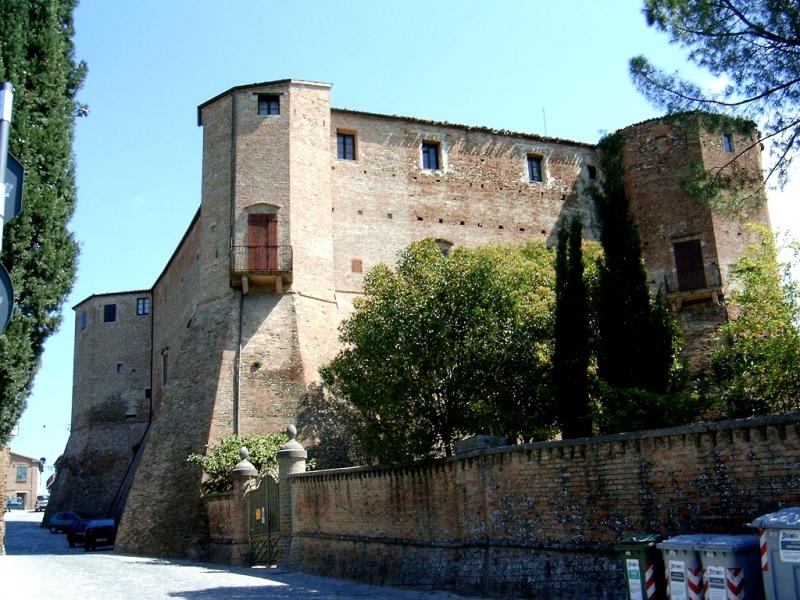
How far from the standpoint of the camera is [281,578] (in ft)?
55.4

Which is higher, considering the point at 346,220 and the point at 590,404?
the point at 346,220

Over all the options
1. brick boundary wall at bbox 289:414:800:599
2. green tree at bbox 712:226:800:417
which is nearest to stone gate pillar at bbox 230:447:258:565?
brick boundary wall at bbox 289:414:800:599

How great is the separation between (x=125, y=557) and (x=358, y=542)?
11300mm

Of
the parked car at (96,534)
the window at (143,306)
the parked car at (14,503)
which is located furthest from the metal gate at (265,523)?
the parked car at (14,503)

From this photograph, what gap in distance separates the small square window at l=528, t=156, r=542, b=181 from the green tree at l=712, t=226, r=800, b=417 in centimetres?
1456

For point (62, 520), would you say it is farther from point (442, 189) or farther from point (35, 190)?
point (35, 190)

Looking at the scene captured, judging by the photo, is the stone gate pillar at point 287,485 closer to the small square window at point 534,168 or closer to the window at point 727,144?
the small square window at point 534,168

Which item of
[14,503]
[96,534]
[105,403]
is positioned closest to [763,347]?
[96,534]

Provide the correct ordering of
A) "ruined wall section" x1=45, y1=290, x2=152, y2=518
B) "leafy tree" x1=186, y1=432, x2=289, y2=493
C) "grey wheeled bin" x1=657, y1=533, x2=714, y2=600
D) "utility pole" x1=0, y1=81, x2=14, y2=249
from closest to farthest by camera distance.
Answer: "utility pole" x1=0, y1=81, x2=14, y2=249 < "grey wheeled bin" x1=657, y1=533, x2=714, y2=600 < "leafy tree" x1=186, y1=432, x2=289, y2=493 < "ruined wall section" x1=45, y1=290, x2=152, y2=518

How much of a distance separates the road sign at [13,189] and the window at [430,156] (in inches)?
1085

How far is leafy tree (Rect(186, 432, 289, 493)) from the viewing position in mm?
23578

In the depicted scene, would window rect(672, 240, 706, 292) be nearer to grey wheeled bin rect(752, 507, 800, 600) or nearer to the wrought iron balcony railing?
the wrought iron balcony railing

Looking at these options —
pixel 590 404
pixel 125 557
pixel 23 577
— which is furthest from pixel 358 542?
pixel 125 557

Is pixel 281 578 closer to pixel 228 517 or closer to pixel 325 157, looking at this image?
pixel 228 517
